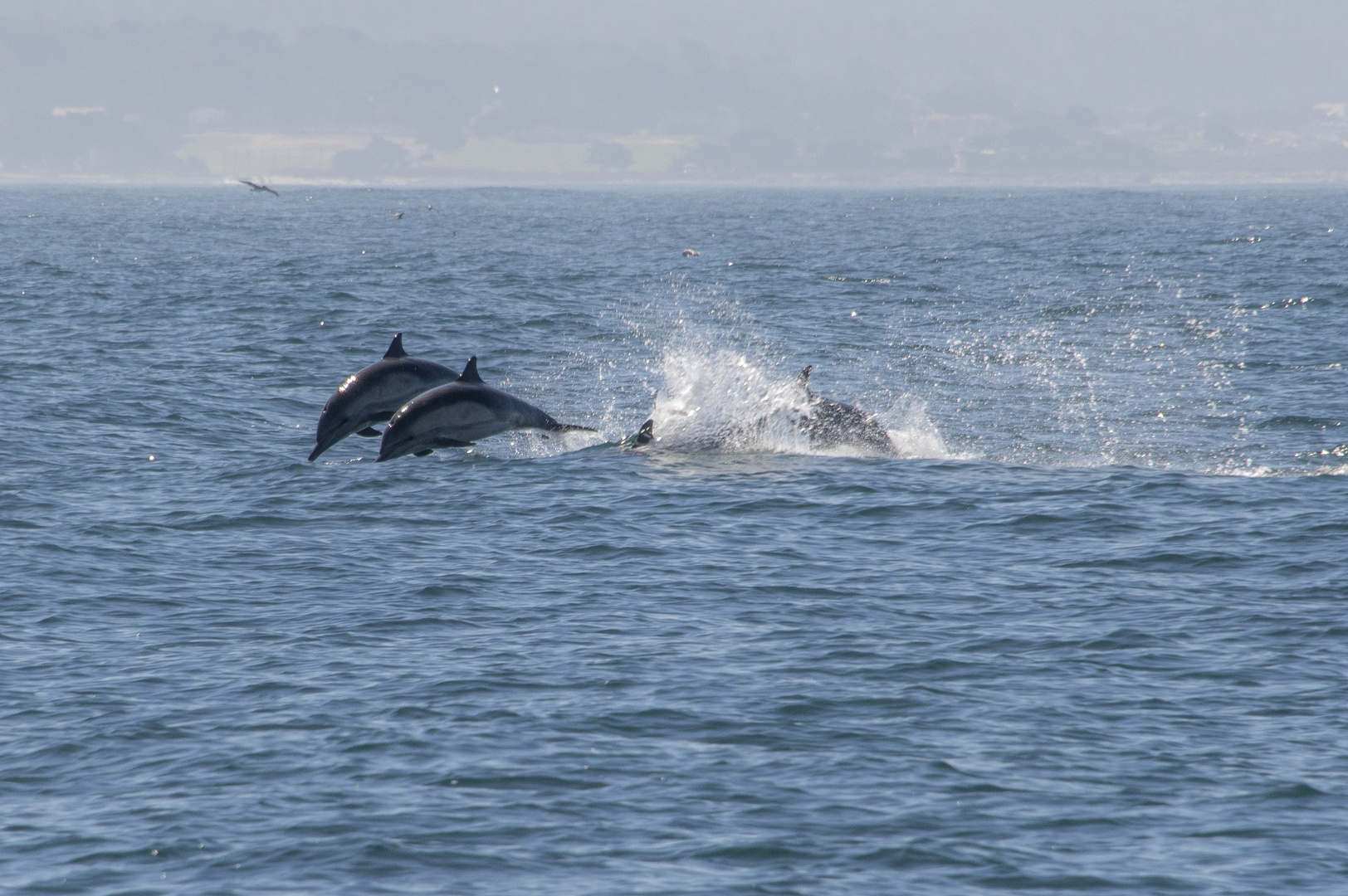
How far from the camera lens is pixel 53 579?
17.2 m

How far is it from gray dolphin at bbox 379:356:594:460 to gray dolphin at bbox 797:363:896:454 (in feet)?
27.6

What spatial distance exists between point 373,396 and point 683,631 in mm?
4691

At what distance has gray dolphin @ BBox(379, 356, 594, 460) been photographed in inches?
661

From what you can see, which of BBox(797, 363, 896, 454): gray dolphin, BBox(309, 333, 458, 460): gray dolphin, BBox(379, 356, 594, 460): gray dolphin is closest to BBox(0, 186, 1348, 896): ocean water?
BBox(797, 363, 896, 454): gray dolphin

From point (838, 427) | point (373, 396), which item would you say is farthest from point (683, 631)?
point (838, 427)

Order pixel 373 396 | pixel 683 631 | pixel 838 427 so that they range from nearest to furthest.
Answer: pixel 683 631
pixel 373 396
pixel 838 427

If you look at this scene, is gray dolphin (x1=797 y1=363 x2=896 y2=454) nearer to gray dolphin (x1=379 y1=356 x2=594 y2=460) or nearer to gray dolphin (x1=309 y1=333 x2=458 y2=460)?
gray dolphin (x1=379 y1=356 x2=594 y2=460)

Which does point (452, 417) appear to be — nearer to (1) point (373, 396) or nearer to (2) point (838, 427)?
(1) point (373, 396)

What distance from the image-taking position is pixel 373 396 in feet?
56.1

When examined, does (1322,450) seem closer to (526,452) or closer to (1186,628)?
Answer: (1186,628)

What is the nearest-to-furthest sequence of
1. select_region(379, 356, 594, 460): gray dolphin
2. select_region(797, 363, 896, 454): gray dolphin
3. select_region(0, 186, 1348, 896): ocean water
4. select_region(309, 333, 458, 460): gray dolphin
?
select_region(0, 186, 1348, 896): ocean water, select_region(379, 356, 594, 460): gray dolphin, select_region(309, 333, 458, 460): gray dolphin, select_region(797, 363, 896, 454): gray dolphin

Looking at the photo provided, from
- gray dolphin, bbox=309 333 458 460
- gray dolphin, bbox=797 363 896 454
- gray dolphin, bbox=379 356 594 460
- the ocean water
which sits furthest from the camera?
gray dolphin, bbox=797 363 896 454

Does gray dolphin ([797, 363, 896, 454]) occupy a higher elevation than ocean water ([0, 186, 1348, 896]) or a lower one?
higher

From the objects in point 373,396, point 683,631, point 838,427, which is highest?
point 373,396
